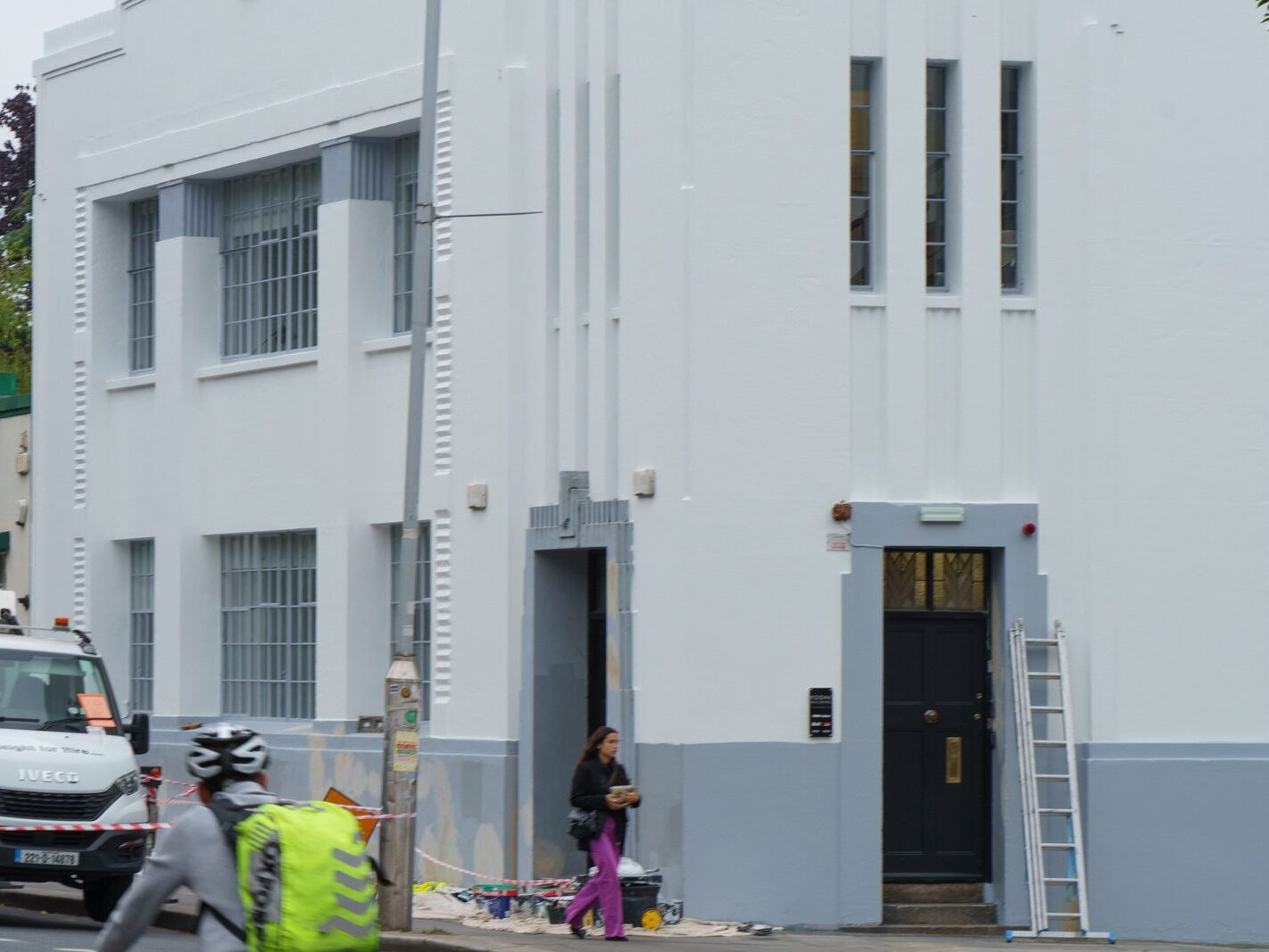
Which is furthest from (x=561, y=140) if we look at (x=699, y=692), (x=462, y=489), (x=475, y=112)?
(x=699, y=692)

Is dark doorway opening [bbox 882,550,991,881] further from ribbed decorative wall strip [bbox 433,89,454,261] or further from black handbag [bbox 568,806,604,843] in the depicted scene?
ribbed decorative wall strip [bbox 433,89,454,261]

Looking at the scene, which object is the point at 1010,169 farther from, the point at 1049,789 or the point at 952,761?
the point at 1049,789

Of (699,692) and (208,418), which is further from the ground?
(208,418)

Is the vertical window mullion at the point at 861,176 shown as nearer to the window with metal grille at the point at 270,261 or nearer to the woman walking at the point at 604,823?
the woman walking at the point at 604,823

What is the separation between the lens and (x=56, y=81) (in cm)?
2772

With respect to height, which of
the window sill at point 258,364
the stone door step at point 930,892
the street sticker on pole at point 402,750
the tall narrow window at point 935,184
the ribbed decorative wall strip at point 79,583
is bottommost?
the stone door step at point 930,892

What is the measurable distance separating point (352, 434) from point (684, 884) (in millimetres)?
6745

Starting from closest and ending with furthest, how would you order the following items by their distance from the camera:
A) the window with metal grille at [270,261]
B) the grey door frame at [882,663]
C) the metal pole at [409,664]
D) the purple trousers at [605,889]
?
the metal pole at [409,664], the purple trousers at [605,889], the grey door frame at [882,663], the window with metal grille at [270,261]

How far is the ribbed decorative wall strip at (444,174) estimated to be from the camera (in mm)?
21438

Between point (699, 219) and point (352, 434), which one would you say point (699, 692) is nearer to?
point (699, 219)

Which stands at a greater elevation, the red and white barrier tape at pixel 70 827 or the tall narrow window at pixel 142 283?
the tall narrow window at pixel 142 283

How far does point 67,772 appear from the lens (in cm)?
1723

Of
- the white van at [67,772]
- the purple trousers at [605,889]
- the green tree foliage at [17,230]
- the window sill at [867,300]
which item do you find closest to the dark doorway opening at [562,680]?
the purple trousers at [605,889]

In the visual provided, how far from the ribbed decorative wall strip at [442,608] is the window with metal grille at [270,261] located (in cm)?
346
